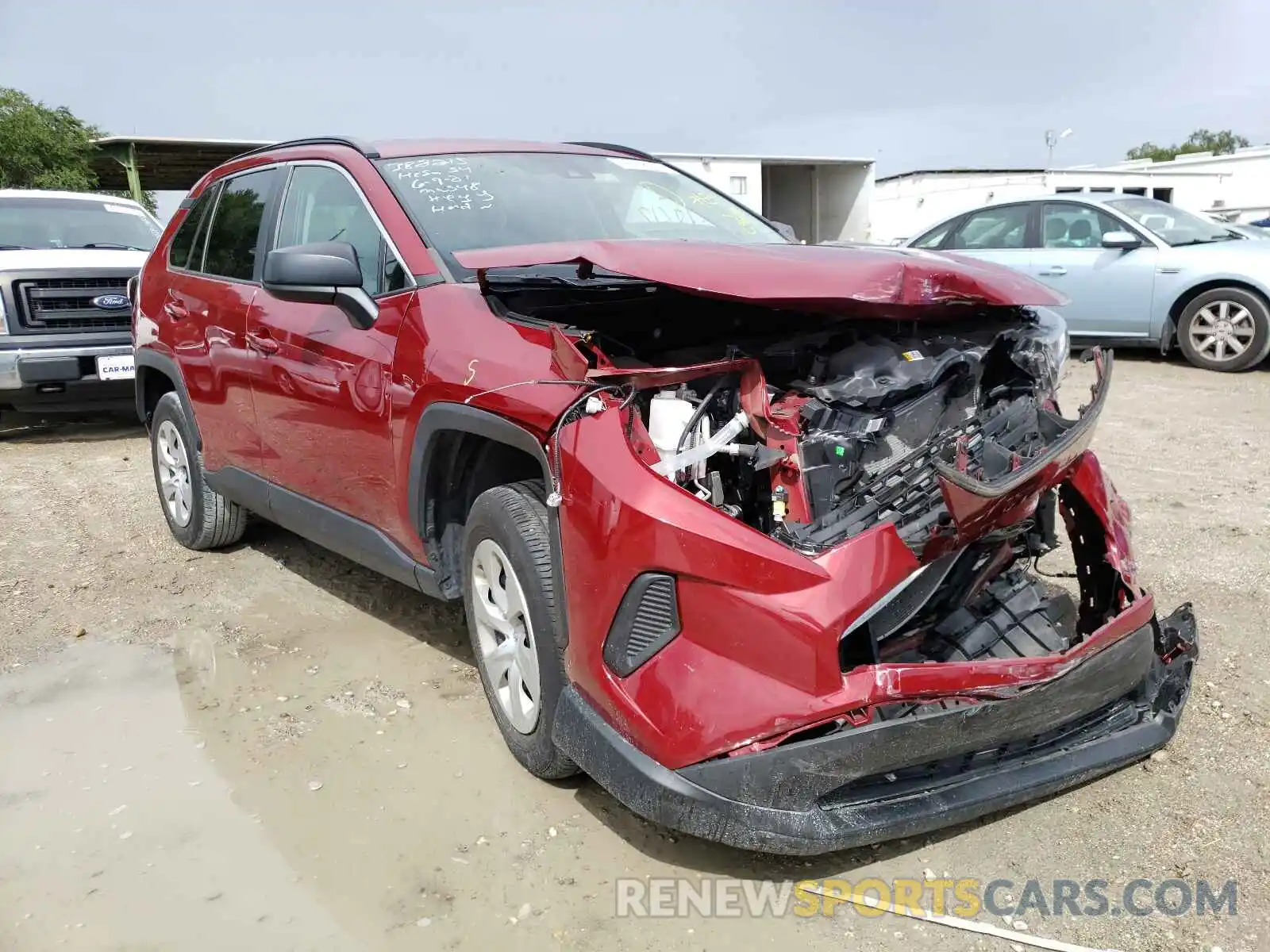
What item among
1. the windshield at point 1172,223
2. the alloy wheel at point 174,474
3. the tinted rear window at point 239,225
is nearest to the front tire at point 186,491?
the alloy wheel at point 174,474

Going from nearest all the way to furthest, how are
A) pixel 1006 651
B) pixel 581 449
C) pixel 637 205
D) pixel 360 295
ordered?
pixel 581 449 → pixel 1006 651 → pixel 360 295 → pixel 637 205

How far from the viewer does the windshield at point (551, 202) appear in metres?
3.18

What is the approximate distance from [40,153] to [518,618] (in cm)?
2136

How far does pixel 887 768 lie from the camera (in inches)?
82.3

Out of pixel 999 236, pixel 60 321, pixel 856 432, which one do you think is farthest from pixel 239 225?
pixel 999 236

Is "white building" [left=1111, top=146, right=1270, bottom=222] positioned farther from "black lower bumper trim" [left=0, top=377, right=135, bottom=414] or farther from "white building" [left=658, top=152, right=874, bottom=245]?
"black lower bumper trim" [left=0, top=377, right=135, bottom=414]

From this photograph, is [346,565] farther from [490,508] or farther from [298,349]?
[490,508]

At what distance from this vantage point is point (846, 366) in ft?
8.43

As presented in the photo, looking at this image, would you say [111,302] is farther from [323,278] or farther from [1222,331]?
[1222,331]

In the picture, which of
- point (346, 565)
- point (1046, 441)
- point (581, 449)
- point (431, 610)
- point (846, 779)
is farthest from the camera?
point (346, 565)

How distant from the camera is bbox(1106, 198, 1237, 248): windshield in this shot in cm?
842

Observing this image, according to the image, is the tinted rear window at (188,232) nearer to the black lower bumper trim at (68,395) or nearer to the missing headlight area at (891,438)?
the missing headlight area at (891,438)

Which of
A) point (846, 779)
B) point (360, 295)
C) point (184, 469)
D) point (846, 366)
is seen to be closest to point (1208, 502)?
point (846, 366)

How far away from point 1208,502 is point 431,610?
3805mm
